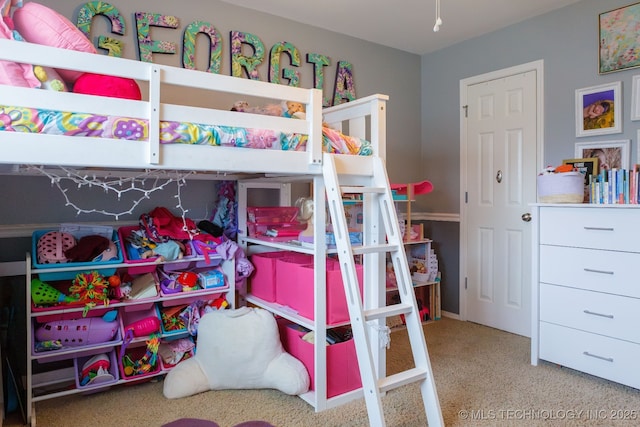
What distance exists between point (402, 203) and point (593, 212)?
1577 mm

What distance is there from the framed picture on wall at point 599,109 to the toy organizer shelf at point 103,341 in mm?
2438

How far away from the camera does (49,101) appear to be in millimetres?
1454

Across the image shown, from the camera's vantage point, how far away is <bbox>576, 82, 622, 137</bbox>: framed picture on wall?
279 cm

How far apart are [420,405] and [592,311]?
1.13 m

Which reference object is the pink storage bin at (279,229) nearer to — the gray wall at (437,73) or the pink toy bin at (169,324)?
the gray wall at (437,73)

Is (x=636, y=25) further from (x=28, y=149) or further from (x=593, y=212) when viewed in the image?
(x=28, y=149)

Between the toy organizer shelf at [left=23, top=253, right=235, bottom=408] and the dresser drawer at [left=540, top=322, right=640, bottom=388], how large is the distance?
75.2 inches

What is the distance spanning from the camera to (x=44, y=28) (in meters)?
1.62

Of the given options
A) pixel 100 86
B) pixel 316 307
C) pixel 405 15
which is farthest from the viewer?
pixel 405 15

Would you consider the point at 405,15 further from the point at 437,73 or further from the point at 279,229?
→ the point at 279,229

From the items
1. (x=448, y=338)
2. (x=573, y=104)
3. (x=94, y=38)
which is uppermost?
(x=94, y=38)

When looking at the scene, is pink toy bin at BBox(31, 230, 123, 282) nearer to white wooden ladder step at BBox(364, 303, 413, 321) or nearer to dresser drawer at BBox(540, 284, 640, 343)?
white wooden ladder step at BBox(364, 303, 413, 321)

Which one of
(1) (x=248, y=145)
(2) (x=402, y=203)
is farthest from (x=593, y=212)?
(1) (x=248, y=145)

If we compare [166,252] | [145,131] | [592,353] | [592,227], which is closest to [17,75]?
[145,131]
